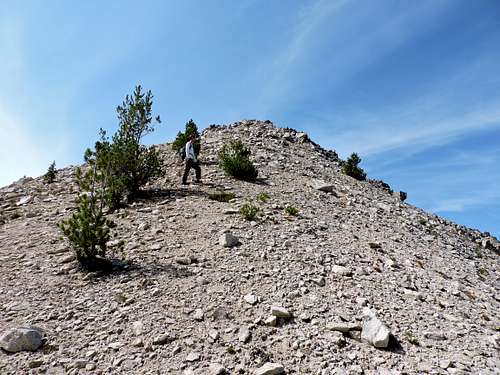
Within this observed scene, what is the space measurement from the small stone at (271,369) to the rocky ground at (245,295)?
0.08ft

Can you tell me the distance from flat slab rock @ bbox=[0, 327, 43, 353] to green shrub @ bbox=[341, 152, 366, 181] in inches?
798

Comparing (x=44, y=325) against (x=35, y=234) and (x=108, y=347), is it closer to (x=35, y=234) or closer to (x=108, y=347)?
(x=108, y=347)

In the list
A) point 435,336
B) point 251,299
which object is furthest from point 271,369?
point 435,336

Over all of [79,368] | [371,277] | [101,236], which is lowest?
[79,368]

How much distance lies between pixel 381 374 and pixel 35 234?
10364 millimetres

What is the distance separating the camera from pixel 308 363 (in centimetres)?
589

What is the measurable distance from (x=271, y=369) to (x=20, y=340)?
4.24 metres

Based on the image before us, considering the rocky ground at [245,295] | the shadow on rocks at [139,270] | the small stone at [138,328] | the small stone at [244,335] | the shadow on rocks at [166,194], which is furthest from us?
the shadow on rocks at [166,194]

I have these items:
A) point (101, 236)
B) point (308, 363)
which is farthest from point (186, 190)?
point (308, 363)

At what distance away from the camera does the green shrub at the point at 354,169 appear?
23.9m

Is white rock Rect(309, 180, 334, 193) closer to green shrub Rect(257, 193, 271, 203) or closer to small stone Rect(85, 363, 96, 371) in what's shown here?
green shrub Rect(257, 193, 271, 203)

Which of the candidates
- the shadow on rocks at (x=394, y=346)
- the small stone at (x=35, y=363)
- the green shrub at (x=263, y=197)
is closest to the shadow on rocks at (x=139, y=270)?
the small stone at (x=35, y=363)

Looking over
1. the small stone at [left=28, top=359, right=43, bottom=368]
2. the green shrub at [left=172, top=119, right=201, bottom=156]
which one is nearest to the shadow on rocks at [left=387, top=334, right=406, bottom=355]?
the small stone at [left=28, top=359, right=43, bottom=368]

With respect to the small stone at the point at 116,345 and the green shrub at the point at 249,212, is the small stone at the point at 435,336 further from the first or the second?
the green shrub at the point at 249,212
